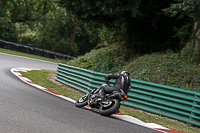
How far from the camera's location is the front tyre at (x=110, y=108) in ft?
24.7

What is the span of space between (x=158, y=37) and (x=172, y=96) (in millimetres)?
8598

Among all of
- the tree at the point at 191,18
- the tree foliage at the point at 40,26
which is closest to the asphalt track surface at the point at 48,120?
the tree at the point at 191,18

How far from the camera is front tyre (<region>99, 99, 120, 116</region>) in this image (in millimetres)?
7535

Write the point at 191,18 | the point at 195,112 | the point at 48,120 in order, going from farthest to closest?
the point at 191,18
the point at 195,112
the point at 48,120

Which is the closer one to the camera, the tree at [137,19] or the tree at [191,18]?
the tree at [191,18]

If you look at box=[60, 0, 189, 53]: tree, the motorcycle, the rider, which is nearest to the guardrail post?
the rider

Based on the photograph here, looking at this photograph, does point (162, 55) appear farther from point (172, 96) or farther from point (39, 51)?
point (39, 51)

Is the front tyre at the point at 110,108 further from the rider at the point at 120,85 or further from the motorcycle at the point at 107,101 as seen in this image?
the rider at the point at 120,85

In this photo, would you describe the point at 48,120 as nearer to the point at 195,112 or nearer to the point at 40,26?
the point at 195,112

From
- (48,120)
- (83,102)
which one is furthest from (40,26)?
(48,120)

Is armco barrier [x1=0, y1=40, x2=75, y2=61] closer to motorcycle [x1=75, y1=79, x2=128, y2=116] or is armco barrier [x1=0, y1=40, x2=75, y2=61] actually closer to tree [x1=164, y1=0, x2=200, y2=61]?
tree [x1=164, y1=0, x2=200, y2=61]

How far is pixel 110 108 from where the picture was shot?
25.2 ft

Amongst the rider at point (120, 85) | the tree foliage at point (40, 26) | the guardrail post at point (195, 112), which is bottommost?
the guardrail post at point (195, 112)

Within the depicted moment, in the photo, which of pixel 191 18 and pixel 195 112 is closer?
pixel 195 112
